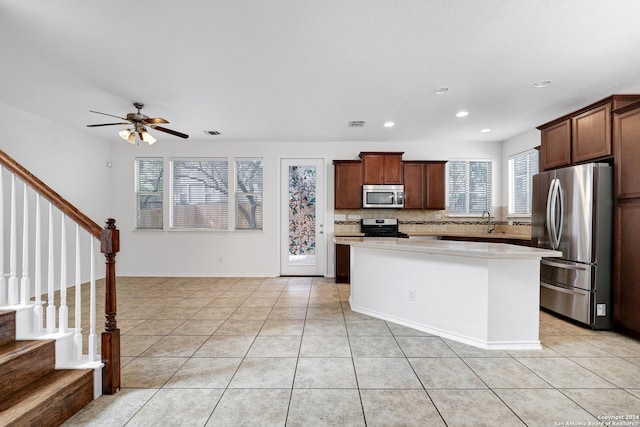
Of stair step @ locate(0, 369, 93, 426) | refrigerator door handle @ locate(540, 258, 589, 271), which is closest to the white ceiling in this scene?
refrigerator door handle @ locate(540, 258, 589, 271)

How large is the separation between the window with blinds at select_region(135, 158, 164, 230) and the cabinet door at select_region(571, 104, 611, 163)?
21.0 ft

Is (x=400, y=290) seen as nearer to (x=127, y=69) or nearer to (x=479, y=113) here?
(x=479, y=113)

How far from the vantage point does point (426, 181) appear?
555 centimetres

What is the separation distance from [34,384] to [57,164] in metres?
4.15

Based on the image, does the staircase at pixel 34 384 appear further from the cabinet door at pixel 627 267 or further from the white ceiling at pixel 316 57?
the cabinet door at pixel 627 267

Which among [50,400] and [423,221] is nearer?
[50,400]

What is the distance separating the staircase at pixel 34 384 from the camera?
5.10ft

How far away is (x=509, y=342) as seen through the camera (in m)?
2.68

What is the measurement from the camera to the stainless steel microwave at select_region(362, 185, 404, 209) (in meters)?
5.46

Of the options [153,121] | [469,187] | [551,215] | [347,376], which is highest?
[153,121]

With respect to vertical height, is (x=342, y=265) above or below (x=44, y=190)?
below

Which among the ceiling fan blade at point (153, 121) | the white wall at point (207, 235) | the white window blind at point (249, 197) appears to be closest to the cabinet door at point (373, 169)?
the white wall at point (207, 235)

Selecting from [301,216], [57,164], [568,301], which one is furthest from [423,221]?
[57,164]

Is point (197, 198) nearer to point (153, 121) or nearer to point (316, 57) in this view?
point (153, 121)
